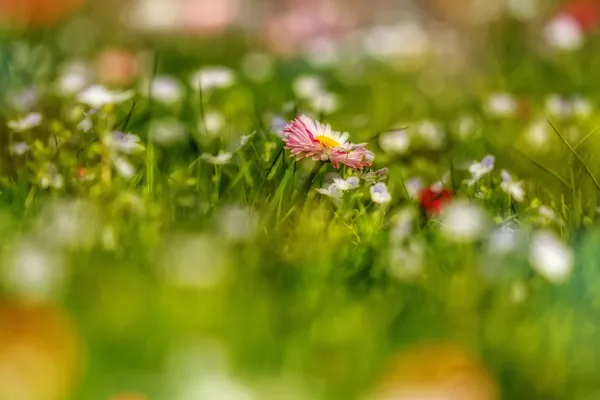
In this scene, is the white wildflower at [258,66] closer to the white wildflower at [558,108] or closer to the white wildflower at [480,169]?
the white wildflower at [558,108]

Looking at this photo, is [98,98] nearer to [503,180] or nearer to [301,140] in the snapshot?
[301,140]

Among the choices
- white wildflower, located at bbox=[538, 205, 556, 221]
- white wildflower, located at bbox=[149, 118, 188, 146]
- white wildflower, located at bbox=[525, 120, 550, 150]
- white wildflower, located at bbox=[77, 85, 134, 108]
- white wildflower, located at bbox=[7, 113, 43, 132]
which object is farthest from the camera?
white wildflower, located at bbox=[525, 120, 550, 150]

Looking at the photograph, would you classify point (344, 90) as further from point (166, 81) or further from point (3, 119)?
point (3, 119)

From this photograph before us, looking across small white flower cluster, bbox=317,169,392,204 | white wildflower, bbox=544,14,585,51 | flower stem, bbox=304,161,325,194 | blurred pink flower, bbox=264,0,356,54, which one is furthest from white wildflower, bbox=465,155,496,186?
blurred pink flower, bbox=264,0,356,54

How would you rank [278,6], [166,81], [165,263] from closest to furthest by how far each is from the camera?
[165,263] → [166,81] → [278,6]

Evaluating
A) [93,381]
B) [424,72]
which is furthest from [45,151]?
[424,72]

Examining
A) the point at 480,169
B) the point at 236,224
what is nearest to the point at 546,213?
the point at 480,169

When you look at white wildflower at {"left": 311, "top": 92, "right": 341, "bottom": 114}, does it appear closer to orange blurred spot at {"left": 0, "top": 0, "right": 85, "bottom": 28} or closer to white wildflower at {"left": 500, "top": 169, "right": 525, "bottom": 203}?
white wildflower at {"left": 500, "top": 169, "right": 525, "bottom": 203}
